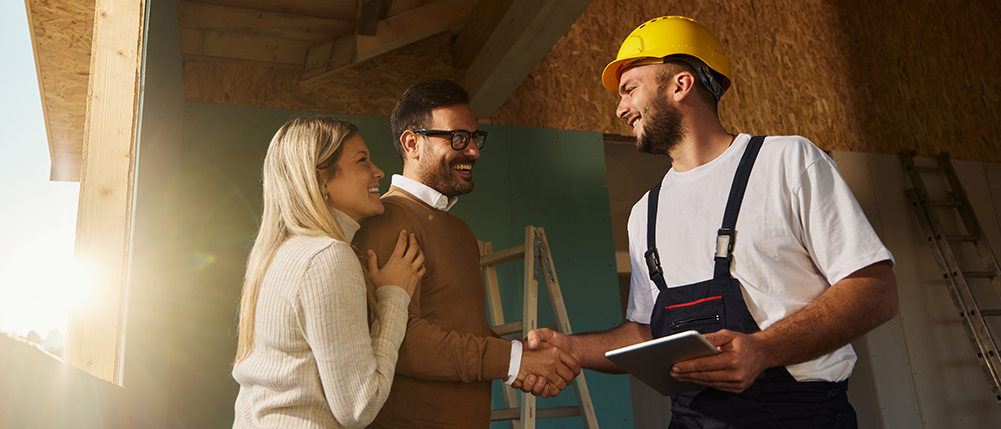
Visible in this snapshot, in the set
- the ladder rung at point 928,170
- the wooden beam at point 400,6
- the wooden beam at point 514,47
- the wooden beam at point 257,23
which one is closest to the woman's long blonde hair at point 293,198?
the wooden beam at point 514,47

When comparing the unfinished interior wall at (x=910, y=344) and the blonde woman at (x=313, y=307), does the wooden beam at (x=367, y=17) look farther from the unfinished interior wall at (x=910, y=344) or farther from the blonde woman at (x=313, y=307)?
the unfinished interior wall at (x=910, y=344)

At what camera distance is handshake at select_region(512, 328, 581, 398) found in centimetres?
193

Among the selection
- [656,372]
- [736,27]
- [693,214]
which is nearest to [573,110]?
[736,27]

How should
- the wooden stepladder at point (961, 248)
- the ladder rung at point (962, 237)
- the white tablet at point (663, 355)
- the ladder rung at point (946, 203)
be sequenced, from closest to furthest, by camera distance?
1. the white tablet at point (663, 355)
2. the wooden stepladder at point (961, 248)
3. the ladder rung at point (962, 237)
4. the ladder rung at point (946, 203)

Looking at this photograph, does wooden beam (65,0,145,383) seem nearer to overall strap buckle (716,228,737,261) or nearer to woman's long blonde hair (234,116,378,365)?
woman's long blonde hair (234,116,378,365)

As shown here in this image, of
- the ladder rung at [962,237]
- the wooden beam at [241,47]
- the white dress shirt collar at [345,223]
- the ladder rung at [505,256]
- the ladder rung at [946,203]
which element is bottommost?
the white dress shirt collar at [345,223]

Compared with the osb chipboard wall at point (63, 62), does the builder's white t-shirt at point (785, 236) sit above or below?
below

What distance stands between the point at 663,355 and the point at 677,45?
1022mm

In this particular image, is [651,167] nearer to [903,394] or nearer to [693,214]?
[903,394]

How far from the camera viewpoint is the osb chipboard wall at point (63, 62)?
3182mm

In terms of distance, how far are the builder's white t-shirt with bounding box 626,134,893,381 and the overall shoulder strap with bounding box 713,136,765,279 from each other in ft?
0.06

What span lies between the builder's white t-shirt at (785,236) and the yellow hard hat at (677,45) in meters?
0.31

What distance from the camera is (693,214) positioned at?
5.92 feet

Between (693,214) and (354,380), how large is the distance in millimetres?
1021
